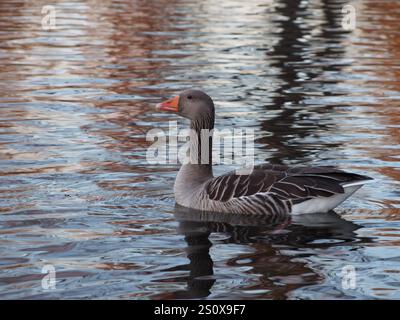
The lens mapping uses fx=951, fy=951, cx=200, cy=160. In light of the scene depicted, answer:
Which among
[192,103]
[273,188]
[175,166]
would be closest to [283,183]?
[273,188]

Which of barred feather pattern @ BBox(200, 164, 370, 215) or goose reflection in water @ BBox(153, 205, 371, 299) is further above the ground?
barred feather pattern @ BBox(200, 164, 370, 215)

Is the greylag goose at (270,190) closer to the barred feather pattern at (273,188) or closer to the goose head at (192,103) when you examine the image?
the barred feather pattern at (273,188)

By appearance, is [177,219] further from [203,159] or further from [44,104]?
[44,104]

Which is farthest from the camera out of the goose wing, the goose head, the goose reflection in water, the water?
the goose head

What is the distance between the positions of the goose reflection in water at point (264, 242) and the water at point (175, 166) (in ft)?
0.08

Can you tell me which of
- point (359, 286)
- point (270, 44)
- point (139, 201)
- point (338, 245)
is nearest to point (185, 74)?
point (270, 44)

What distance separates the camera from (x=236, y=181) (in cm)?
1171

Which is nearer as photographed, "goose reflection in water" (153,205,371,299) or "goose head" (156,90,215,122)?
"goose reflection in water" (153,205,371,299)

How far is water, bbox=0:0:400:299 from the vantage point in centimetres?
942

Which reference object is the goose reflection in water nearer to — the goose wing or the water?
the water

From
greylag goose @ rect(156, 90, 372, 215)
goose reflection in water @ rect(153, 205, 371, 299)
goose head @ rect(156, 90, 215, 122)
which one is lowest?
goose reflection in water @ rect(153, 205, 371, 299)

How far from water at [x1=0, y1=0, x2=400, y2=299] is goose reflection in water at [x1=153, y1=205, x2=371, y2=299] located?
0.02 m

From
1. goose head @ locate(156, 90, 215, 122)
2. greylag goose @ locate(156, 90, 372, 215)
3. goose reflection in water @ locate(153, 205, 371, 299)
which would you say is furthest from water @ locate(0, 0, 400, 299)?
goose head @ locate(156, 90, 215, 122)
